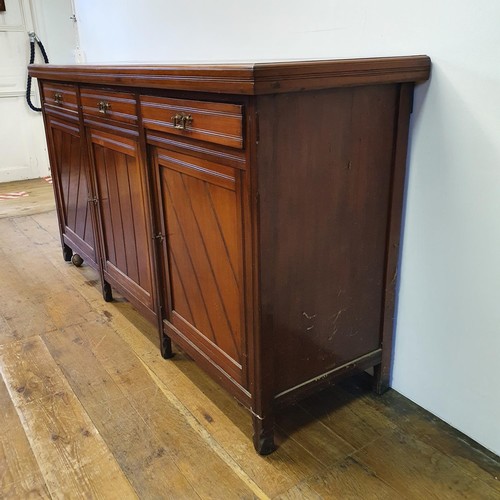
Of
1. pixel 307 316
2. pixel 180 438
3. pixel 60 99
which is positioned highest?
pixel 60 99

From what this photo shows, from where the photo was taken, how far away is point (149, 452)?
1.40m

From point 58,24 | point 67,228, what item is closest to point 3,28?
point 58,24

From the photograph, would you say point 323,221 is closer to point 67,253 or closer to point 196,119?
point 196,119

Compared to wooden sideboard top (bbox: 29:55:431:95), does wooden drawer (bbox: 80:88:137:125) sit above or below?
below

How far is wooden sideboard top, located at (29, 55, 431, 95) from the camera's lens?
1029 millimetres

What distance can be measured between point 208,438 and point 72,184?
4.62 feet

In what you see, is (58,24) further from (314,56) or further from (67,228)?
(314,56)

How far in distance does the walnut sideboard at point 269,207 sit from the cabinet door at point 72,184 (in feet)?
1.48

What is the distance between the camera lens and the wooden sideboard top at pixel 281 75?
1029 millimetres

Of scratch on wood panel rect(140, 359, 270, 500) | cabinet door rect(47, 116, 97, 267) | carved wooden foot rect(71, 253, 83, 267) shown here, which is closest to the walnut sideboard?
scratch on wood panel rect(140, 359, 270, 500)

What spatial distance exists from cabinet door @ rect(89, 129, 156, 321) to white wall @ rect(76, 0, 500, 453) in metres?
0.66

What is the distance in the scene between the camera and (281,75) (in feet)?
3.42

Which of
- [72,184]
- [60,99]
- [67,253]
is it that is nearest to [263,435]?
[72,184]

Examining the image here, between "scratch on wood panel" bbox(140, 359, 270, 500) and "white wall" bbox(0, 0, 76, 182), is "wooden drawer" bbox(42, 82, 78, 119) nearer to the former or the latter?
"scratch on wood panel" bbox(140, 359, 270, 500)
